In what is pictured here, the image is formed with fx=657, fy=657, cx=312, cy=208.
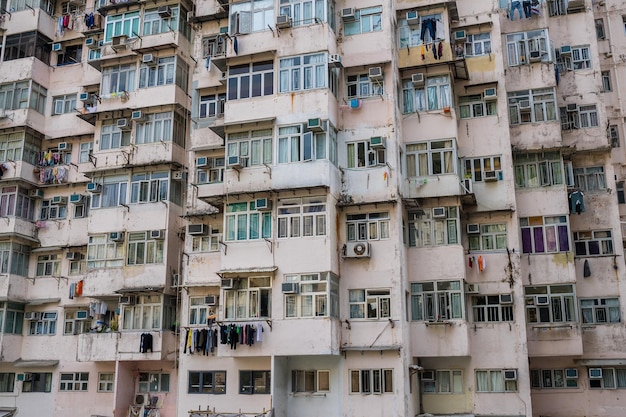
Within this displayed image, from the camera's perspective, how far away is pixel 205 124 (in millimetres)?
23375

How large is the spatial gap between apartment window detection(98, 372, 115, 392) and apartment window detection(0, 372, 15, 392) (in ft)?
12.8

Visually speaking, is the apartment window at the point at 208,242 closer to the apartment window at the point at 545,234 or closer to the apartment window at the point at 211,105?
the apartment window at the point at 211,105

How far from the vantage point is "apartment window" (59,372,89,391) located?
932 inches

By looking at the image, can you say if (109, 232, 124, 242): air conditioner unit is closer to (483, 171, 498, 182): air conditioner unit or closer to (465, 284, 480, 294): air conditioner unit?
(465, 284, 480, 294): air conditioner unit

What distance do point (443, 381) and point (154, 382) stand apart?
32.4 ft

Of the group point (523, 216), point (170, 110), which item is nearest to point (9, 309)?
point (170, 110)

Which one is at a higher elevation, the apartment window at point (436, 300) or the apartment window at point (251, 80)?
the apartment window at point (251, 80)

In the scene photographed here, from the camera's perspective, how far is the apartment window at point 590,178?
22.4m

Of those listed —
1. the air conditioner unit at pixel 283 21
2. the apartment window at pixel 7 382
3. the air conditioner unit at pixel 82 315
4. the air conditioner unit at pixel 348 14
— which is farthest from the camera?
the apartment window at pixel 7 382

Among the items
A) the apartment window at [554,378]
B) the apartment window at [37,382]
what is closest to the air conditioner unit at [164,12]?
the apartment window at [37,382]

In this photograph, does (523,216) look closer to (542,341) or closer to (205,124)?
(542,341)

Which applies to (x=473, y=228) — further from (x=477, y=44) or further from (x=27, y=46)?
(x=27, y=46)

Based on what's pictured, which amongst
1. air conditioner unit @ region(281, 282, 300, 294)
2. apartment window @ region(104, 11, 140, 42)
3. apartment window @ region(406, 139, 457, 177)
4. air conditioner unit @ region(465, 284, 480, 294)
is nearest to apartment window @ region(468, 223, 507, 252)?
air conditioner unit @ region(465, 284, 480, 294)

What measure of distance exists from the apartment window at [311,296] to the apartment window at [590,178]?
949 cm
